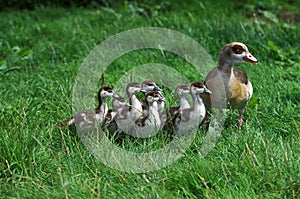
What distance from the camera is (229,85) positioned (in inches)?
222

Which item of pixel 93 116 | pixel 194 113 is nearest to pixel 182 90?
pixel 194 113

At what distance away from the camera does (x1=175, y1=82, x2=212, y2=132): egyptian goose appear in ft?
17.6

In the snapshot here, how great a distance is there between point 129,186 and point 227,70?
203cm

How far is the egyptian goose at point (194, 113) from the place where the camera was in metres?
5.36

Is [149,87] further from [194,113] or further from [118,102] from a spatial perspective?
[194,113]

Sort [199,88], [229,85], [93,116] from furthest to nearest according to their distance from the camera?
[229,85], [199,88], [93,116]

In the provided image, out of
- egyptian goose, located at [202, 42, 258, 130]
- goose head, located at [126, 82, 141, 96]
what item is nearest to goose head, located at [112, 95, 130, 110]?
goose head, located at [126, 82, 141, 96]

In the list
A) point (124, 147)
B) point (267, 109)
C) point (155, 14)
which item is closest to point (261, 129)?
point (267, 109)

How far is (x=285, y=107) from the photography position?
5.79m

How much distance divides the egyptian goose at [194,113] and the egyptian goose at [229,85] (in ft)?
0.48

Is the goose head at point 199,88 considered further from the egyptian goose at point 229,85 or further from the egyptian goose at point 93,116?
the egyptian goose at point 93,116

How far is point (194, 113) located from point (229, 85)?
0.50m

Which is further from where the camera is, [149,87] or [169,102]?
[169,102]

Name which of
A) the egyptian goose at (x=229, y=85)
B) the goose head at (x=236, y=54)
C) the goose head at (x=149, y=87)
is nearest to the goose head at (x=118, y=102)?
the goose head at (x=149, y=87)
